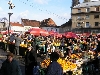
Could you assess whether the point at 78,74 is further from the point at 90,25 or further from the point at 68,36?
the point at 90,25

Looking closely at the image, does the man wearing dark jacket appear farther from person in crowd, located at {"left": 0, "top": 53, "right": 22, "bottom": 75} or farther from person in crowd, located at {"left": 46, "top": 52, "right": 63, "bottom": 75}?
person in crowd, located at {"left": 46, "top": 52, "right": 63, "bottom": 75}

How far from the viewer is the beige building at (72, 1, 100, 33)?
77.4 metres

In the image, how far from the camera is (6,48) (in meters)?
27.2

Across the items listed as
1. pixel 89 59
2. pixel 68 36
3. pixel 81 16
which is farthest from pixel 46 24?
pixel 89 59

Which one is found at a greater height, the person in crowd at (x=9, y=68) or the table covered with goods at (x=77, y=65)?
the person in crowd at (x=9, y=68)

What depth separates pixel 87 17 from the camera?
79688mm

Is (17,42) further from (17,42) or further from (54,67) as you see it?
(54,67)

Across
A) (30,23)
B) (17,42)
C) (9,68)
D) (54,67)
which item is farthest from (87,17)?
(54,67)

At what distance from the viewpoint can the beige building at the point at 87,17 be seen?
77375 millimetres

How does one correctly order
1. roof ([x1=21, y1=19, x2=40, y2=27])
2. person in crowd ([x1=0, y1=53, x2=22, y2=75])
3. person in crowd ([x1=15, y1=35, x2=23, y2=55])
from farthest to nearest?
roof ([x1=21, y1=19, x2=40, y2=27]), person in crowd ([x1=15, y1=35, x2=23, y2=55]), person in crowd ([x1=0, y1=53, x2=22, y2=75])

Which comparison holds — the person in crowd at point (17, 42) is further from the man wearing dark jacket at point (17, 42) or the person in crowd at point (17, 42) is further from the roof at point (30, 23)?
the roof at point (30, 23)

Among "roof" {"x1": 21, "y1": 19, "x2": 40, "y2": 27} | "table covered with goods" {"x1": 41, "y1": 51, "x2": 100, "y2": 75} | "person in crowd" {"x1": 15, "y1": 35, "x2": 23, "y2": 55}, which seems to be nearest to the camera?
"table covered with goods" {"x1": 41, "y1": 51, "x2": 100, "y2": 75}

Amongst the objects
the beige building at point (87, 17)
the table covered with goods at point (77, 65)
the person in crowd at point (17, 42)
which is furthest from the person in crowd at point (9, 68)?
the beige building at point (87, 17)

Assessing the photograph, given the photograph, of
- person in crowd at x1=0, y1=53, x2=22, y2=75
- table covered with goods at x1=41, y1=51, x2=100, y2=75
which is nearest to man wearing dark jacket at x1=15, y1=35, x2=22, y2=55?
table covered with goods at x1=41, y1=51, x2=100, y2=75
